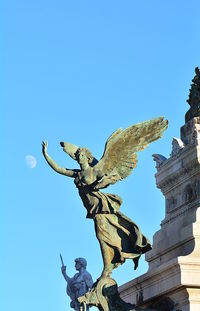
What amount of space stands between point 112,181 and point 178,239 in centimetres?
139

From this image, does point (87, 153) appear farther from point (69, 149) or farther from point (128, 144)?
point (128, 144)

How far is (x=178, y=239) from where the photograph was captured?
13125mm

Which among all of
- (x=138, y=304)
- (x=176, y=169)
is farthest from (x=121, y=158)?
(x=138, y=304)

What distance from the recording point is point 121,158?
12852 millimetres

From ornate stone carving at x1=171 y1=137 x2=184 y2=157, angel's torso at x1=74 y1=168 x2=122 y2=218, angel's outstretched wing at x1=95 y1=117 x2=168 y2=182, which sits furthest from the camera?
ornate stone carving at x1=171 y1=137 x2=184 y2=157

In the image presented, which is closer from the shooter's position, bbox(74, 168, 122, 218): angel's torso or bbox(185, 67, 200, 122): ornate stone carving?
bbox(74, 168, 122, 218): angel's torso

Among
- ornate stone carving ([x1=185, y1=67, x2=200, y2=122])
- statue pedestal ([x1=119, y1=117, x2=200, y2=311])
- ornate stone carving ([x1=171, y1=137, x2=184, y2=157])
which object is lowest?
statue pedestal ([x1=119, y1=117, x2=200, y2=311])

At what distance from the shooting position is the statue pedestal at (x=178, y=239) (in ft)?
39.1

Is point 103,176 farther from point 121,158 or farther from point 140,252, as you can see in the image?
point 140,252

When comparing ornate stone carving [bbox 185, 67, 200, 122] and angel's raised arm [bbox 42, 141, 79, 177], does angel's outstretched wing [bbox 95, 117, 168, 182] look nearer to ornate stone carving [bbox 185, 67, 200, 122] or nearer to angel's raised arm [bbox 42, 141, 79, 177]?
angel's raised arm [bbox 42, 141, 79, 177]

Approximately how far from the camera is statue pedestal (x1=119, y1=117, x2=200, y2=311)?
11.9 metres

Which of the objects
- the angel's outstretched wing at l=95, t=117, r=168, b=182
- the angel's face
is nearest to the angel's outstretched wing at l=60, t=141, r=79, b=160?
the angel's face

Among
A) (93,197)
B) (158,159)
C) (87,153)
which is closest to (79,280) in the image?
(158,159)

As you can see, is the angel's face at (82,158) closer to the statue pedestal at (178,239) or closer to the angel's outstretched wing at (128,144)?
the angel's outstretched wing at (128,144)
